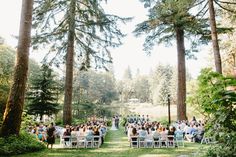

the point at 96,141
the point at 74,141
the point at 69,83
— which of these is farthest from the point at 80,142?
the point at 69,83

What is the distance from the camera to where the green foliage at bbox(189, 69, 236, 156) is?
235 inches

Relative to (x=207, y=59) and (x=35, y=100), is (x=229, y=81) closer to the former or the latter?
(x=35, y=100)

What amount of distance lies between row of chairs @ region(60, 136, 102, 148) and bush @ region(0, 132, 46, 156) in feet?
7.97

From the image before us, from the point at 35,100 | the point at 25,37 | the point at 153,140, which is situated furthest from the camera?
the point at 35,100

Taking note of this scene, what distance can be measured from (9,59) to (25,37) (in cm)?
2687

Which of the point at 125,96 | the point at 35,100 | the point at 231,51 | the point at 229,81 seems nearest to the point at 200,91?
the point at 229,81

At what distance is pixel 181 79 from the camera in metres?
26.1

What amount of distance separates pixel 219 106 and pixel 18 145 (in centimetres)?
868

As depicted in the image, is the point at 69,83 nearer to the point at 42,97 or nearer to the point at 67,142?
the point at 67,142

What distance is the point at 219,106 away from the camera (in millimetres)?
6500

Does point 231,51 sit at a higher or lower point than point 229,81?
higher

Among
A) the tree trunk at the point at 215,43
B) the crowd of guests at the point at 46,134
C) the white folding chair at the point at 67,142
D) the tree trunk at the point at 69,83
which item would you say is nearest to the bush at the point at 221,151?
the tree trunk at the point at 215,43

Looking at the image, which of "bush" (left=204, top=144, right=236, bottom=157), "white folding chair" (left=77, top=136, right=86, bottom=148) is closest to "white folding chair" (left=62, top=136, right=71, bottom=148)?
"white folding chair" (left=77, top=136, right=86, bottom=148)

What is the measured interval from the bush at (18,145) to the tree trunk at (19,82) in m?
0.35
